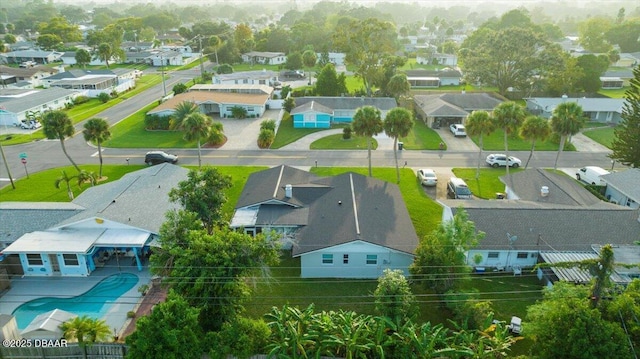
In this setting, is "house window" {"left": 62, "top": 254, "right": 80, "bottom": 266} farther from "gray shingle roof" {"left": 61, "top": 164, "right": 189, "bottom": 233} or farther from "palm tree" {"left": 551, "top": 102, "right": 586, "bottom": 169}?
"palm tree" {"left": 551, "top": 102, "right": 586, "bottom": 169}

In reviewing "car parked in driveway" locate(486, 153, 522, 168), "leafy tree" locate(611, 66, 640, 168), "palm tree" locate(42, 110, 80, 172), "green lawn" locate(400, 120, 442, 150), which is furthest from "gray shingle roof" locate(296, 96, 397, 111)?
"palm tree" locate(42, 110, 80, 172)

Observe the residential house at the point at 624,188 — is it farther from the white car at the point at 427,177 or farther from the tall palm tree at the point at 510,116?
the white car at the point at 427,177

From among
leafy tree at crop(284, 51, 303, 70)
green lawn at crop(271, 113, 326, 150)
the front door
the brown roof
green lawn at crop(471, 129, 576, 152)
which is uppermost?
leafy tree at crop(284, 51, 303, 70)

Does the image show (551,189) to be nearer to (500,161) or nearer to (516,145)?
(500,161)

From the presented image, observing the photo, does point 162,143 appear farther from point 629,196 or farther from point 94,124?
point 629,196

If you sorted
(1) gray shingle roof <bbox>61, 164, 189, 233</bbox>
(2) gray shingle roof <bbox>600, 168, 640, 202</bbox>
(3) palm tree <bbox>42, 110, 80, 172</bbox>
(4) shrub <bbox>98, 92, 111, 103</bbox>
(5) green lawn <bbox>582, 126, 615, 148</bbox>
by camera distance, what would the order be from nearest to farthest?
(1) gray shingle roof <bbox>61, 164, 189, 233</bbox> < (2) gray shingle roof <bbox>600, 168, 640, 202</bbox> < (3) palm tree <bbox>42, 110, 80, 172</bbox> < (5) green lawn <bbox>582, 126, 615, 148</bbox> < (4) shrub <bbox>98, 92, 111, 103</bbox>

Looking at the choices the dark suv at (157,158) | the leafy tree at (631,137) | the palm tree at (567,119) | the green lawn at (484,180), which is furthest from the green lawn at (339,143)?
the leafy tree at (631,137)

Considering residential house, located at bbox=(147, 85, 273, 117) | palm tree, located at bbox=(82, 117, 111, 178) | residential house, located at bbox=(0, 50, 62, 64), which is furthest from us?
residential house, located at bbox=(0, 50, 62, 64)
